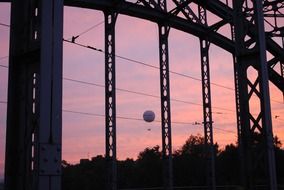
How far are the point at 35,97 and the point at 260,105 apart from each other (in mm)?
4918

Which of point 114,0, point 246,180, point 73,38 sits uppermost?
point 114,0

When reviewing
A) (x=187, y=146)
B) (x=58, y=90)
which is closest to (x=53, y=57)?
(x=58, y=90)

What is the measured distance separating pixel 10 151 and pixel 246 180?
4931 mm

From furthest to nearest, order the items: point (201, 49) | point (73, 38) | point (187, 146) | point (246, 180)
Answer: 1. point (187, 146)
2. point (201, 49)
3. point (73, 38)
4. point (246, 180)

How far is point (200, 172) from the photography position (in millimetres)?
50062

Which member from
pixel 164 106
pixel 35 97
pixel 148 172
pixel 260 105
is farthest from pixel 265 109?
pixel 148 172

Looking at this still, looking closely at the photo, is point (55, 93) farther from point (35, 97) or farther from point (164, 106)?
point (164, 106)

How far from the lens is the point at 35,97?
5133 mm

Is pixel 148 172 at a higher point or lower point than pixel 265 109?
lower

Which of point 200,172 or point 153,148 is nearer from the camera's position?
point 200,172

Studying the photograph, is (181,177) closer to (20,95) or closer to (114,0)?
(114,0)

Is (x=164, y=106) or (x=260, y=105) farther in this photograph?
(x=164, y=106)

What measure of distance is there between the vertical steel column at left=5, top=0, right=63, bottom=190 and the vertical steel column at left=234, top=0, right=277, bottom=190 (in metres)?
4.74

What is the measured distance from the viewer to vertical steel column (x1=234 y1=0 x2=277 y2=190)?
861 centimetres
